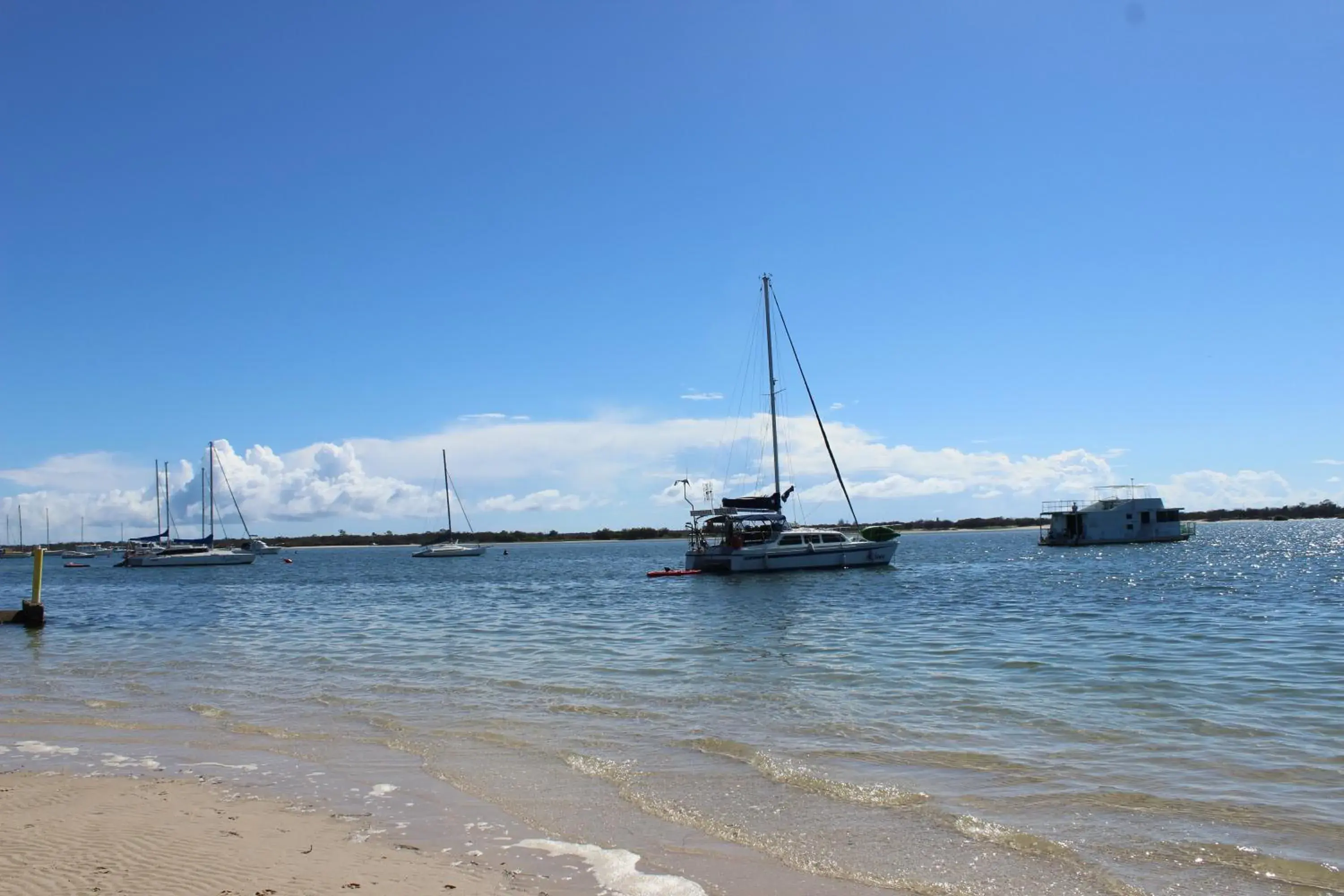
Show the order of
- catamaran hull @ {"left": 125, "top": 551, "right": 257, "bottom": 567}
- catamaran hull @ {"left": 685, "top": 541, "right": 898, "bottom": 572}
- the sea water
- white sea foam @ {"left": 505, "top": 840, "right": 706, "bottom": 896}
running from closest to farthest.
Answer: white sea foam @ {"left": 505, "top": 840, "right": 706, "bottom": 896}, the sea water, catamaran hull @ {"left": 685, "top": 541, "right": 898, "bottom": 572}, catamaran hull @ {"left": 125, "top": 551, "right": 257, "bottom": 567}

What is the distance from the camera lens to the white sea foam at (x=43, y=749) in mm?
12664

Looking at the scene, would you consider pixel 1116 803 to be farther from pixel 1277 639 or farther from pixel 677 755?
pixel 1277 639

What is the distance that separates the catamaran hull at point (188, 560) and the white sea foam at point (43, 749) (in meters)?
87.7

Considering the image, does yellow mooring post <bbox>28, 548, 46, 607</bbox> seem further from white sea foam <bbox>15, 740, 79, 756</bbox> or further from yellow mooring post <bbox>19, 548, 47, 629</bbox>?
white sea foam <bbox>15, 740, 79, 756</bbox>

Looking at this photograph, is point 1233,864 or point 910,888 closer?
point 910,888

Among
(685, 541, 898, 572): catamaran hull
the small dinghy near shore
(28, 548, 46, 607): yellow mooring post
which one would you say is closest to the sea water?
(28, 548, 46, 607): yellow mooring post

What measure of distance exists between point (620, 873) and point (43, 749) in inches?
387

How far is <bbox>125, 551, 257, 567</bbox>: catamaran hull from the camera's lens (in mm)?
92375

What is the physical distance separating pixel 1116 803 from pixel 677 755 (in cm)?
519

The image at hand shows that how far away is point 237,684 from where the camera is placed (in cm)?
1903

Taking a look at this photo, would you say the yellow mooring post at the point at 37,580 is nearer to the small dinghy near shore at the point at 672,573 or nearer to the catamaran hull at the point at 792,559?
the small dinghy near shore at the point at 672,573

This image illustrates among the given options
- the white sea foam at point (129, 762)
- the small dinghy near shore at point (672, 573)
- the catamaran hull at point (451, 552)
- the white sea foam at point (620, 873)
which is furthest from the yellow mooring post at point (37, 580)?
the catamaran hull at point (451, 552)

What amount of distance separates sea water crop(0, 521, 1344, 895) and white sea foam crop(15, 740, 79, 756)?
0.07 metres

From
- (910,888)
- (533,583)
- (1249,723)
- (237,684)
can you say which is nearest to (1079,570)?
A: (533,583)
